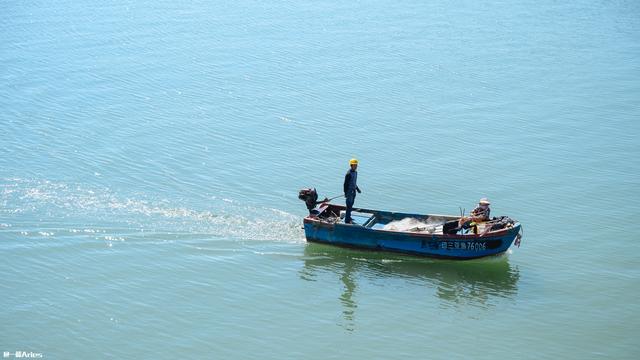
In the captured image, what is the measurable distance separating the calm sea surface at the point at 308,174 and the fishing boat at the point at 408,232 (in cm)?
50

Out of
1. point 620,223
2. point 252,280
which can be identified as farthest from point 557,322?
point 252,280

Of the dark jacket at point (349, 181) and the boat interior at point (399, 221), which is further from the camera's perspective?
the dark jacket at point (349, 181)

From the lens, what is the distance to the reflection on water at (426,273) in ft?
69.4

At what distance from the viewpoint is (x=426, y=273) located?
22.1 meters

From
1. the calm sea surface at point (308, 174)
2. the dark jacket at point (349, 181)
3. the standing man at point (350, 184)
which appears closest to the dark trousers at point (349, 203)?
the standing man at point (350, 184)

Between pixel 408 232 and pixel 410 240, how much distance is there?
0.23 m

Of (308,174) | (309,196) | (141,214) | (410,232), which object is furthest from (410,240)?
(141,214)

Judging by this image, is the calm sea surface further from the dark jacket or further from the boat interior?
the dark jacket

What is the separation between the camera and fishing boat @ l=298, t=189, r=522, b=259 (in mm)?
21734

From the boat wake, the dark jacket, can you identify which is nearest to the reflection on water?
the boat wake

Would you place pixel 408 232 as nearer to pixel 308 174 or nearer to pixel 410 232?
pixel 410 232

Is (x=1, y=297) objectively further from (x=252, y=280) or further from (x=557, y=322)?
(x=557, y=322)

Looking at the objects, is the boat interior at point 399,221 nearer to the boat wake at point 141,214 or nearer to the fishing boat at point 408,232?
the fishing boat at point 408,232

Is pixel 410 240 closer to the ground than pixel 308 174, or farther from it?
closer to the ground
